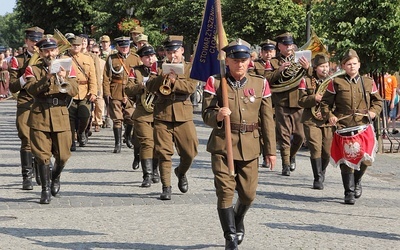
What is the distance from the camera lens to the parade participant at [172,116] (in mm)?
11141

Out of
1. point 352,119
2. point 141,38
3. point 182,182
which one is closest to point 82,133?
point 141,38

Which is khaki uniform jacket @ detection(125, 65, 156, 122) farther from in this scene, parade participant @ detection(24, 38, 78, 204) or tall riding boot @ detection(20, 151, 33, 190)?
tall riding boot @ detection(20, 151, 33, 190)

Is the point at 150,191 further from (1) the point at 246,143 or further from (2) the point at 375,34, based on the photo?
(2) the point at 375,34

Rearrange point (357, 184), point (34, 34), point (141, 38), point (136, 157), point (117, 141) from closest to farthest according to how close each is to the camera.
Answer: point (357, 184), point (34, 34), point (136, 157), point (141, 38), point (117, 141)

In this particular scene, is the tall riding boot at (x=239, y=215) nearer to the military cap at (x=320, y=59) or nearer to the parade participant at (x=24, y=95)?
the parade participant at (x=24, y=95)

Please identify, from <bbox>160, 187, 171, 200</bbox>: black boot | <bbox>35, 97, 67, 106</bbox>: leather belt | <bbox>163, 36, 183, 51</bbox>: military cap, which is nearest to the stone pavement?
<bbox>160, 187, 171, 200</bbox>: black boot

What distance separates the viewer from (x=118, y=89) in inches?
687

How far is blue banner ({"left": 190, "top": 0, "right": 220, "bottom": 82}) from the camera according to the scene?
8.59m

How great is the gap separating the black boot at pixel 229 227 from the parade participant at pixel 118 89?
8.72m

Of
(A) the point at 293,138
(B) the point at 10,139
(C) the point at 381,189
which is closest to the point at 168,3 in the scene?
(B) the point at 10,139

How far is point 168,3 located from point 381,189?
2004cm

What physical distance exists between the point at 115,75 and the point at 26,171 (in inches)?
206

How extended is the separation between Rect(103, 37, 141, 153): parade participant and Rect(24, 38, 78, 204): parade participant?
18.0 ft

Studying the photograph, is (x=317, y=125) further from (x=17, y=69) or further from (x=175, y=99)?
(x=17, y=69)
